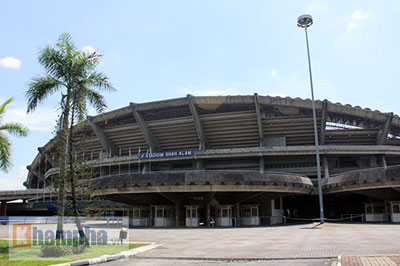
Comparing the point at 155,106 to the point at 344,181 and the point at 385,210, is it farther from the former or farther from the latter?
the point at 385,210

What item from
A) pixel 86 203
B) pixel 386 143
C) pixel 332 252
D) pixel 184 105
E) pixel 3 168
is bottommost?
pixel 332 252

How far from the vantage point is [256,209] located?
114 feet

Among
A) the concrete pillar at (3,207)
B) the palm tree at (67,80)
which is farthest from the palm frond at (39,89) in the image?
the concrete pillar at (3,207)

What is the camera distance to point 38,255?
12086mm

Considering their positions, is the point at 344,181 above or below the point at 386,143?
below

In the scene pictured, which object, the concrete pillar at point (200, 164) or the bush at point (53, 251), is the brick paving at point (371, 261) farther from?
the concrete pillar at point (200, 164)

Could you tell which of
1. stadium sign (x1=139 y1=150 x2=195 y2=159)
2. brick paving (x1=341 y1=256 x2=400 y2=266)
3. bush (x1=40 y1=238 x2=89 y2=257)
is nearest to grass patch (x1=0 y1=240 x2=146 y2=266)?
bush (x1=40 y1=238 x2=89 y2=257)

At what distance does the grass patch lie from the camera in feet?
34.7

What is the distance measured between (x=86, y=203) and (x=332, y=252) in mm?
10190

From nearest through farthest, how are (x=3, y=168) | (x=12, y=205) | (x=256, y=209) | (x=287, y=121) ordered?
1. (x=3, y=168)
2. (x=256, y=209)
3. (x=287, y=121)
4. (x=12, y=205)

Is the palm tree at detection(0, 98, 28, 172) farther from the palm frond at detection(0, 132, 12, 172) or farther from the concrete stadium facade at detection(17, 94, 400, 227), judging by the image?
the concrete stadium facade at detection(17, 94, 400, 227)

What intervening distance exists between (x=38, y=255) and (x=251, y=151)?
148 feet

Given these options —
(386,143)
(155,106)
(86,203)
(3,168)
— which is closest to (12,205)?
(155,106)

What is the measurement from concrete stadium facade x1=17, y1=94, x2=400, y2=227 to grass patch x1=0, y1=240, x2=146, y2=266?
1922cm
